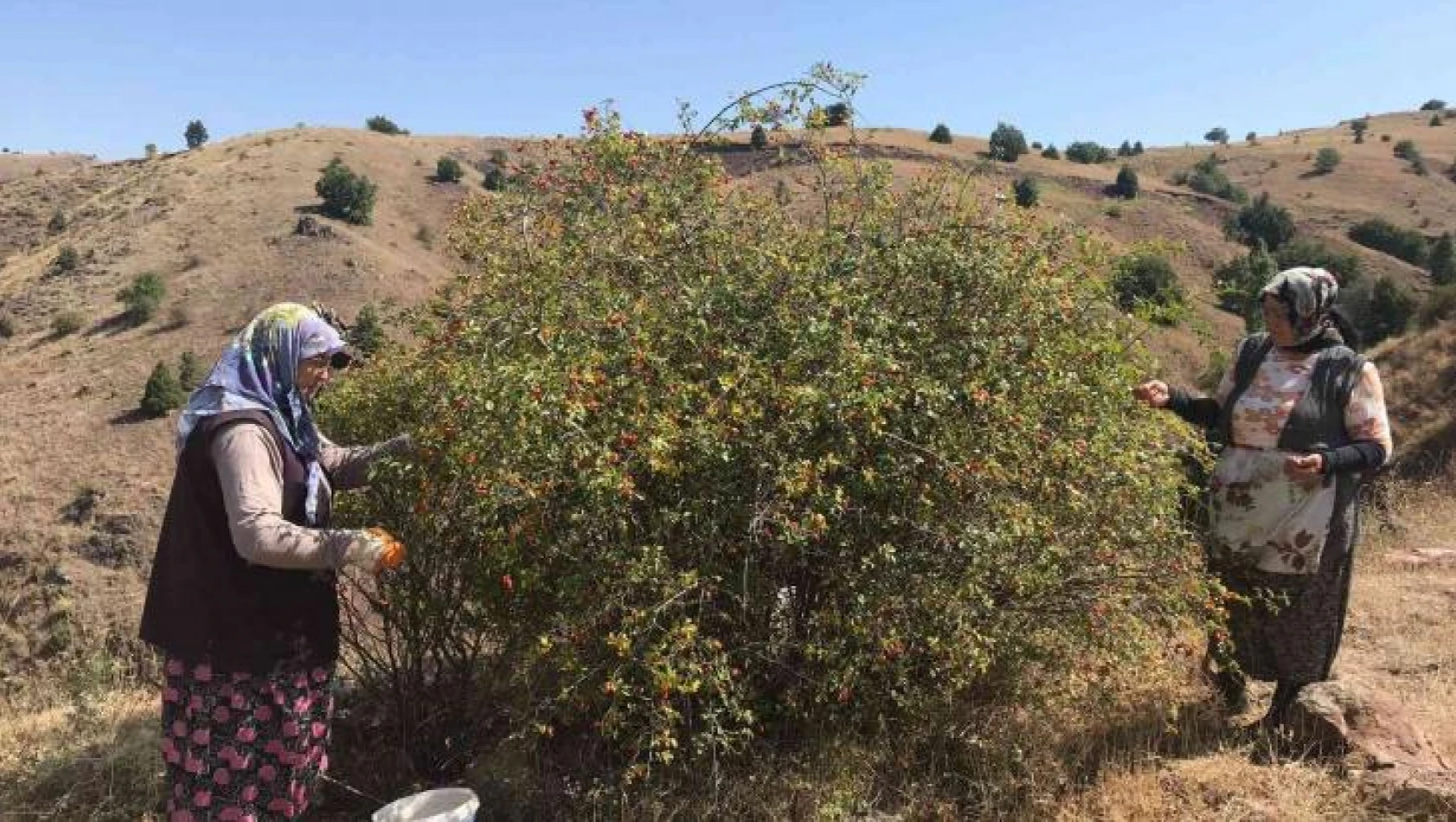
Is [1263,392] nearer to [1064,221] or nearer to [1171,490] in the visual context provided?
[1171,490]

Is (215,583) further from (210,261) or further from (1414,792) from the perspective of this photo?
(210,261)

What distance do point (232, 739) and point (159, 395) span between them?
2701 cm

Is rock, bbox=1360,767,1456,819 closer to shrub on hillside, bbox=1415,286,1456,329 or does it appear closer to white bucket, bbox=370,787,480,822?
white bucket, bbox=370,787,480,822

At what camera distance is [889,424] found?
2.70m

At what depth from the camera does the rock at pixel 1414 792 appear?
9.13 feet

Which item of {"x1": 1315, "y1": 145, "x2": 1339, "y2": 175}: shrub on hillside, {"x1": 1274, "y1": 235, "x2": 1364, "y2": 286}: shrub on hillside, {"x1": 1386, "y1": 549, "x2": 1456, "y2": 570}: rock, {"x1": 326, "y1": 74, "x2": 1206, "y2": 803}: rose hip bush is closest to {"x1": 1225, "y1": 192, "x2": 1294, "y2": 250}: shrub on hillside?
{"x1": 1274, "y1": 235, "x2": 1364, "y2": 286}: shrub on hillside

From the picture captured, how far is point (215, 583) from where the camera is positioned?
2361mm

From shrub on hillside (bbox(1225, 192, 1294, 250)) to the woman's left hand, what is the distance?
50.5 metres

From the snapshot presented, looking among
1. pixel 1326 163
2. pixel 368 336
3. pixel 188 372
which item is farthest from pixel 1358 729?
pixel 1326 163

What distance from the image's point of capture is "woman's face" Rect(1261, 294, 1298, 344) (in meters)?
3.13

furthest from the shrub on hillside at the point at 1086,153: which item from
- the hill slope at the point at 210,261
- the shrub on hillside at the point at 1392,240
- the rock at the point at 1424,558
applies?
the rock at the point at 1424,558

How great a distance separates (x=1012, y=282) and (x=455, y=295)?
6.37 ft

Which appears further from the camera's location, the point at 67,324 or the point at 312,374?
the point at 67,324

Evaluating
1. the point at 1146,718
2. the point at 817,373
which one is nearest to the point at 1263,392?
the point at 1146,718
